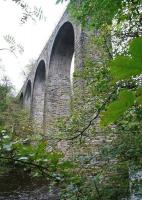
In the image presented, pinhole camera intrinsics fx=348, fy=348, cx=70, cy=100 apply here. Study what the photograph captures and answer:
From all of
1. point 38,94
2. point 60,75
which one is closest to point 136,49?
point 60,75

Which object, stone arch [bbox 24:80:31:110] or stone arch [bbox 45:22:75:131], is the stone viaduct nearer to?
stone arch [bbox 45:22:75:131]

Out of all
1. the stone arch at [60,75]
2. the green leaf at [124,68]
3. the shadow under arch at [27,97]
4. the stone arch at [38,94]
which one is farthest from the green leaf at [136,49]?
the shadow under arch at [27,97]

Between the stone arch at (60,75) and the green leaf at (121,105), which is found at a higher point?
the stone arch at (60,75)

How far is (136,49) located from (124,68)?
0.08 ft

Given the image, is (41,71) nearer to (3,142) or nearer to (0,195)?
(0,195)

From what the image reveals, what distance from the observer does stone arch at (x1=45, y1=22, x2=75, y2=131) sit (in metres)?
12.6

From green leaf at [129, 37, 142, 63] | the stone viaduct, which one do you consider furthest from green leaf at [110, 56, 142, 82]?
the stone viaduct

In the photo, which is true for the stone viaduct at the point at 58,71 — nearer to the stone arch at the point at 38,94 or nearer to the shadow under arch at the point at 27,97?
the stone arch at the point at 38,94

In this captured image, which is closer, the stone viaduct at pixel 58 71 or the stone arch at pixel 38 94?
the stone viaduct at pixel 58 71

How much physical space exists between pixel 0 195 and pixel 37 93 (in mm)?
10037

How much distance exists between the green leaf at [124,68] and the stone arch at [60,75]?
38.1 feet

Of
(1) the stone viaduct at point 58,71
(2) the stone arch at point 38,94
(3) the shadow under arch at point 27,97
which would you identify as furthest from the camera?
(3) the shadow under arch at point 27,97

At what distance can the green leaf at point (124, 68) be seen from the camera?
38cm

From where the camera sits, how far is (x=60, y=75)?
13359 millimetres
